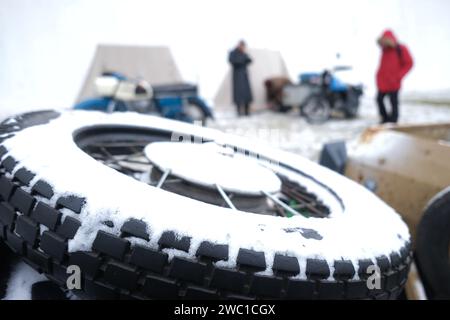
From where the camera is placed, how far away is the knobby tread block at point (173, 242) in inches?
29.0

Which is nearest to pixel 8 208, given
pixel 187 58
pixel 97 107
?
pixel 97 107

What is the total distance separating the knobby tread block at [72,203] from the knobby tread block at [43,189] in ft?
0.10

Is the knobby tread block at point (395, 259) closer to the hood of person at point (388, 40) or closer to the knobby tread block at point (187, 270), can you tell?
the knobby tread block at point (187, 270)

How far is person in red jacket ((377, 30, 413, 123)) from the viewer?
5.25 m

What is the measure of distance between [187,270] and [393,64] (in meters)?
5.46

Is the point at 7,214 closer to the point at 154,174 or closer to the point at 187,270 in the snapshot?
the point at 187,270

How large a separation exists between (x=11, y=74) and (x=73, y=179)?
5.20 metres

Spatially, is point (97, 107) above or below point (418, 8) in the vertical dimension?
below

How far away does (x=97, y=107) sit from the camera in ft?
13.6

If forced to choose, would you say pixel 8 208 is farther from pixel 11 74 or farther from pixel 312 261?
pixel 11 74

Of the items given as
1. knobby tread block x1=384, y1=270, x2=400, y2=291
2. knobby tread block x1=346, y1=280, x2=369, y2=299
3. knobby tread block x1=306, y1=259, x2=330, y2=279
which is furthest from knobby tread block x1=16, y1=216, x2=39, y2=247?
knobby tread block x1=384, y1=270, x2=400, y2=291

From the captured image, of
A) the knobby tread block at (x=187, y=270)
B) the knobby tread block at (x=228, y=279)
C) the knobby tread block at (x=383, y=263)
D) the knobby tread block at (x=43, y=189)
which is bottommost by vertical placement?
the knobby tread block at (x=383, y=263)

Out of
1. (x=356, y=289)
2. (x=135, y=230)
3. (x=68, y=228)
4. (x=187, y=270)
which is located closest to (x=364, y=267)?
(x=356, y=289)

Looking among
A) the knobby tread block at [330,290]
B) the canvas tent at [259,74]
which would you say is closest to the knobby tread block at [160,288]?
the knobby tread block at [330,290]
